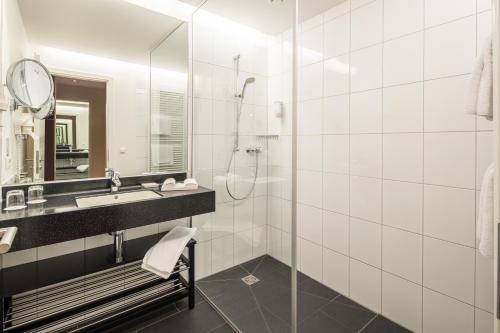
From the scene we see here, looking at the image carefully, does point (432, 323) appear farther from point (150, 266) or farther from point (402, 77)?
point (150, 266)

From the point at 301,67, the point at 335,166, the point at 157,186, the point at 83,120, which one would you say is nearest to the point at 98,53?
the point at 83,120

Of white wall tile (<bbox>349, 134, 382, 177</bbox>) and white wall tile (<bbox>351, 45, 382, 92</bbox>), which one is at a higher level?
white wall tile (<bbox>351, 45, 382, 92</bbox>)

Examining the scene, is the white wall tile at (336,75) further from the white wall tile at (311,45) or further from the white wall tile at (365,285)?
the white wall tile at (365,285)

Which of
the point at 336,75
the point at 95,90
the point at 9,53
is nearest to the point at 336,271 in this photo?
the point at 336,75

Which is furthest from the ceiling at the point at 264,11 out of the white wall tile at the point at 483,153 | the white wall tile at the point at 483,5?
the white wall tile at the point at 483,153

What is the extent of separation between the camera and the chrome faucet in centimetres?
177

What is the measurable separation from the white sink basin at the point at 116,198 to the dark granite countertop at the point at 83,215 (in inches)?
2.3

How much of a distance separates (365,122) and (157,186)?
1.63m

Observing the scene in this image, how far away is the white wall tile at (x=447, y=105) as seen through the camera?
140cm

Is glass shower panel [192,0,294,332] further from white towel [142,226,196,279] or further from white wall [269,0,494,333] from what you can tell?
white towel [142,226,196,279]

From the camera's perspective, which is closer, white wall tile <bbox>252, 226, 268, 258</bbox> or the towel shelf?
the towel shelf

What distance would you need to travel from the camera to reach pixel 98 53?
1720mm

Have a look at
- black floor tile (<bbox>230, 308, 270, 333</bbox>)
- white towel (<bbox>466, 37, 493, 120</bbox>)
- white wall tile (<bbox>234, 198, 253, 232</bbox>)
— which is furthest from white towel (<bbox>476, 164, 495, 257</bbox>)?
white wall tile (<bbox>234, 198, 253, 232</bbox>)

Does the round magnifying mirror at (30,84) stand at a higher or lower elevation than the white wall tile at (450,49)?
lower
